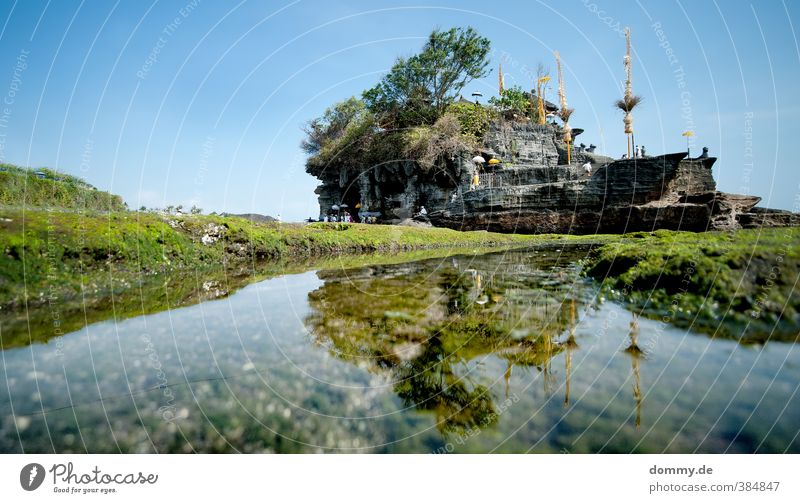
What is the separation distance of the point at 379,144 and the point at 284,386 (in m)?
50.2

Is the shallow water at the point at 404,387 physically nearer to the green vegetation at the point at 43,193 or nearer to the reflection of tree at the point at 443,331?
the reflection of tree at the point at 443,331

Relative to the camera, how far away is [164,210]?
56.9ft

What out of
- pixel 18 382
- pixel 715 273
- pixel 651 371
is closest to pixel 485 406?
pixel 651 371

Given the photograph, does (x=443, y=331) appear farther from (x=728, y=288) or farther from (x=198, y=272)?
(x=198, y=272)

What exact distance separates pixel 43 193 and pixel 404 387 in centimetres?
2631

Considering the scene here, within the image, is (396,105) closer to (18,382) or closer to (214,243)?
(214,243)

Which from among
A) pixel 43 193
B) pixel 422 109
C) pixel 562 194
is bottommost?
pixel 43 193

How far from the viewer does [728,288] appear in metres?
5.44

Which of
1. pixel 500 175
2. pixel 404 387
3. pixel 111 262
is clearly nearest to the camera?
pixel 404 387

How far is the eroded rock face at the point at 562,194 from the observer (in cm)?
3148

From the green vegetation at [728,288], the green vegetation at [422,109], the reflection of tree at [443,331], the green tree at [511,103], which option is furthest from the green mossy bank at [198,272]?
the green tree at [511,103]

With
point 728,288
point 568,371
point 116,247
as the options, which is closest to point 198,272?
point 116,247

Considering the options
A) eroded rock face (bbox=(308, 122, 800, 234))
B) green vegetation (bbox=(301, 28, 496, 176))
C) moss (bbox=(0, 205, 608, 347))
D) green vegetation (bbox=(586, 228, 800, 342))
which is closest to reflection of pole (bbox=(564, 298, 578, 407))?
green vegetation (bbox=(586, 228, 800, 342))

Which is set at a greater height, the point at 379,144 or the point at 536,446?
the point at 379,144
